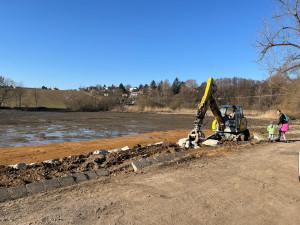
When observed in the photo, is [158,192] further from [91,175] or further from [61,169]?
[61,169]

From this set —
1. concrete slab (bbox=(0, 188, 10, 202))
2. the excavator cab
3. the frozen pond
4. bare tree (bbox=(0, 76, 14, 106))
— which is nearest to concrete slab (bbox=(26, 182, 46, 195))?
concrete slab (bbox=(0, 188, 10, 202))

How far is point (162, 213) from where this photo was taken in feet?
14.3

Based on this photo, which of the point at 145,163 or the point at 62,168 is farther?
the point at 145,163

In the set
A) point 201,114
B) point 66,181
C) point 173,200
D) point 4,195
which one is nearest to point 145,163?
point 66,181

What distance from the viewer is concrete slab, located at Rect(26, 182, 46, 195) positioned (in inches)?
210

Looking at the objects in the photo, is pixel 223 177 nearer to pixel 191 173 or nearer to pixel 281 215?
pixel 191 173

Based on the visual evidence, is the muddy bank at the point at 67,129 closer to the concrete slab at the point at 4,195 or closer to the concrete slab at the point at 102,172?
the concrete slab at the point at 102,172

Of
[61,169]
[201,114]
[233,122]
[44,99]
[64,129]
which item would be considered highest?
[44,99]

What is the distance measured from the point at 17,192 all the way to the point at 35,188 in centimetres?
37

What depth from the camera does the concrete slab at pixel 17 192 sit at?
200 inches

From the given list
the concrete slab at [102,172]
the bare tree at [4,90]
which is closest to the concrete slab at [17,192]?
the concrete slab at [102,172]

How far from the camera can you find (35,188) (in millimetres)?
5422

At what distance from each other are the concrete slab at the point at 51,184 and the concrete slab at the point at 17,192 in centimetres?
47

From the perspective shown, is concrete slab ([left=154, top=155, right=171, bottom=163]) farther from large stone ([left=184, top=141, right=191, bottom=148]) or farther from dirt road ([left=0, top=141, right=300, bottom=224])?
large stone ([left=184, top=141, right=191, bottom=148])
